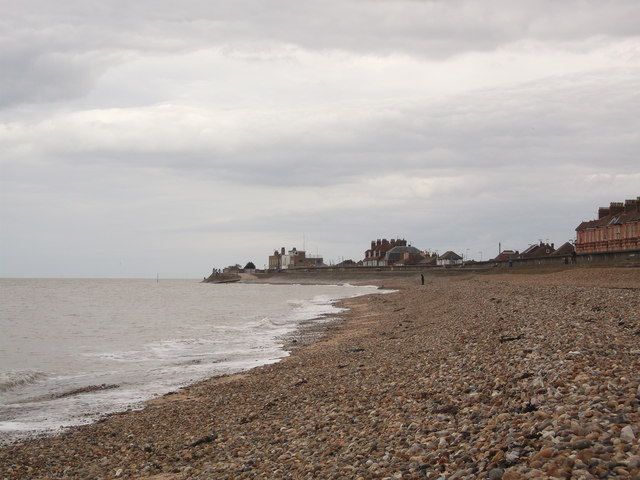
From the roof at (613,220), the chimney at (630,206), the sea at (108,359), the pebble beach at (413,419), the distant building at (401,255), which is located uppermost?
the chimney at (630,206)

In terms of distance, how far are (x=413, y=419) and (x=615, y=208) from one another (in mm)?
75655

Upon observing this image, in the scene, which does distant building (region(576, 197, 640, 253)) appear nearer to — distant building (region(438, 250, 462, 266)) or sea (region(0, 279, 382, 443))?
sea (region(0, 279, 382, 443))

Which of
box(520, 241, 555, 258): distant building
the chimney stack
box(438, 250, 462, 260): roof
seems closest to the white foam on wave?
the chimney stack

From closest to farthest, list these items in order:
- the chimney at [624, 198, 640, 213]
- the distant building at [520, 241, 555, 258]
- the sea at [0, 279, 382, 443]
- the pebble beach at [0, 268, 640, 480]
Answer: the pebble beach at [0, 268, 640, 480] < the sea at [0, 279, 382, 443] < the chimney at [624, 198, 640, 213] < the distant building at [520, 241, 555, 258]

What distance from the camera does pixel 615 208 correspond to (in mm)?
75500

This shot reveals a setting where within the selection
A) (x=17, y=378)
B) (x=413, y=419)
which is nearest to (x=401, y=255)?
(x=17, y=378)

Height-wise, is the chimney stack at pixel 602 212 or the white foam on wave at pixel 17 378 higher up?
the chimney stack at pixel 602 212

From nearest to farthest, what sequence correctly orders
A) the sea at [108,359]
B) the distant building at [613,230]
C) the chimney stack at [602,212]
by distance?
the sea at [108,359], the distant building at [613,230], the chimney stack at [602,212]

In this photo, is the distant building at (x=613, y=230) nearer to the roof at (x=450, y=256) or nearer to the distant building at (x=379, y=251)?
the roof at (x=450, y=256)

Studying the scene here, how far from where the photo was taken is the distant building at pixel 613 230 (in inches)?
2581

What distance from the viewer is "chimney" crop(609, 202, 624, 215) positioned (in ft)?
245

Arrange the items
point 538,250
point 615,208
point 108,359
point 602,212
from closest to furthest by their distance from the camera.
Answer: point 108,359 → point 615,208 → point 602,212 → point 538,250

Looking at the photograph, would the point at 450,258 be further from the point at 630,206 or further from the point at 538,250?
the point at 630,206

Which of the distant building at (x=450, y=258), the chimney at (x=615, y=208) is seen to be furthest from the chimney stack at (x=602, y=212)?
the distant building at (x=450, y=258)
